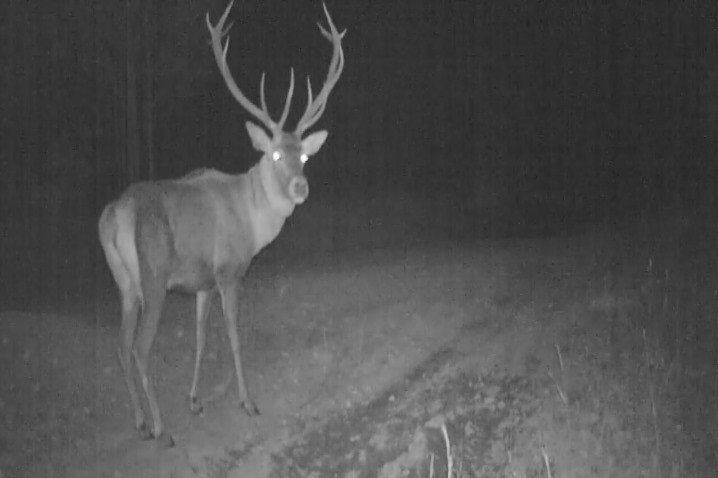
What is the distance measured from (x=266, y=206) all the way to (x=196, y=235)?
34.9 inches

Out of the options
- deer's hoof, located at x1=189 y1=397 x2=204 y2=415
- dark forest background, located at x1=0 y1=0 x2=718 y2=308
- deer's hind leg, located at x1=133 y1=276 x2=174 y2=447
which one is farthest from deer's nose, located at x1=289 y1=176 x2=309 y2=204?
dark forest background, located at x1=0 y1=0 x2=718 y2=308

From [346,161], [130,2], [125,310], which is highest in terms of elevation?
[130,2]

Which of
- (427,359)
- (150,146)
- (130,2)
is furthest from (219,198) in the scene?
(150,146)

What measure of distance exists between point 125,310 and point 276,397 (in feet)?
4.87

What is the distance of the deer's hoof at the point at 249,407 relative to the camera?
7.48 m

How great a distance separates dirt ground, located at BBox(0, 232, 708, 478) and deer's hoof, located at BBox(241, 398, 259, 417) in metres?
0.06

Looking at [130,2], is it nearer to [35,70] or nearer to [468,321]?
[35,70]

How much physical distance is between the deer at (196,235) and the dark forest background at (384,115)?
194 inches

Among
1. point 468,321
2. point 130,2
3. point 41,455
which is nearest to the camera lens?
point 41,455

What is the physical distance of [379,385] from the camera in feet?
25.6

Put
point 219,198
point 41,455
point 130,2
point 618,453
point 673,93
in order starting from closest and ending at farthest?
point 618,453
point 41,455
point 219,198
point 130,2
point 673,93

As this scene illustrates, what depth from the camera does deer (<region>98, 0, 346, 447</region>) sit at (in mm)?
7176

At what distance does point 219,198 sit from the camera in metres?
8.15

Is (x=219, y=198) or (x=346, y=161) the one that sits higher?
(x=219, y=198)
